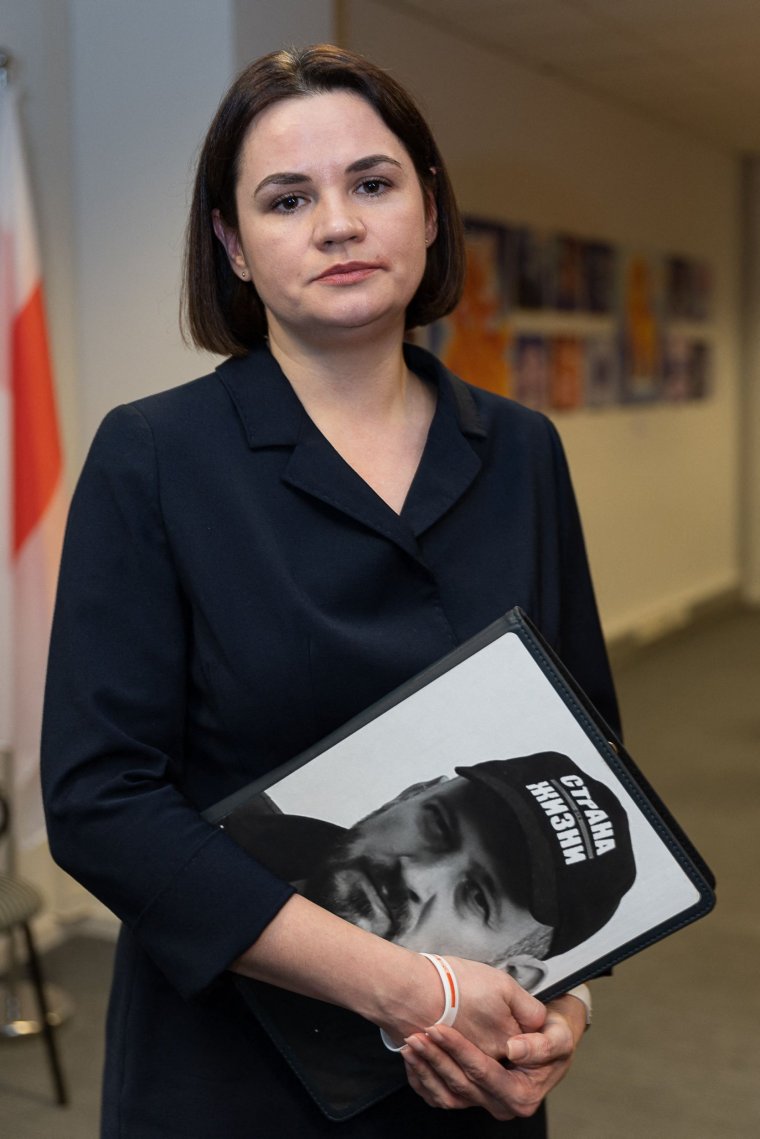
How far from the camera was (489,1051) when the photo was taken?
3.34 ft

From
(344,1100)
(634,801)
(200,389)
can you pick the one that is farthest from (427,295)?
(344,1100)

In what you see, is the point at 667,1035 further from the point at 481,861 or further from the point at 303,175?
the point at 303,175

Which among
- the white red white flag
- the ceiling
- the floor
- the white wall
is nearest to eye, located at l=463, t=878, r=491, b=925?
the floor

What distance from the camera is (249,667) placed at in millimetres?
1070

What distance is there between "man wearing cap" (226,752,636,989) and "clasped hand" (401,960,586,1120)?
0.04 meters

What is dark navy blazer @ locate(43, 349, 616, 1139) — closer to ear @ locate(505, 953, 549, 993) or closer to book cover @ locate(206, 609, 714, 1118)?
book cover @ locate(206, 609, 714, 1118)

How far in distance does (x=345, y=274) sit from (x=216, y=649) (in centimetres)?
33

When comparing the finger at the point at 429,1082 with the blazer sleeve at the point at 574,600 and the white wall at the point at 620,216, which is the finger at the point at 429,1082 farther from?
the white wall at the point at 620,216

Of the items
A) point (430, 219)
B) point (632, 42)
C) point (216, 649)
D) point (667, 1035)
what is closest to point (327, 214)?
point (430, 219)

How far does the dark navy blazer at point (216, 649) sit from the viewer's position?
101cm

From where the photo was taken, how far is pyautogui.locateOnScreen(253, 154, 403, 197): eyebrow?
3.58 feet

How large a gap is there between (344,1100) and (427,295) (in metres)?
0.76

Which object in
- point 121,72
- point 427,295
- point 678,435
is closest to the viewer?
point 427,295

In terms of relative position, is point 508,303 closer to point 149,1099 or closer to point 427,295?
point 427,295
